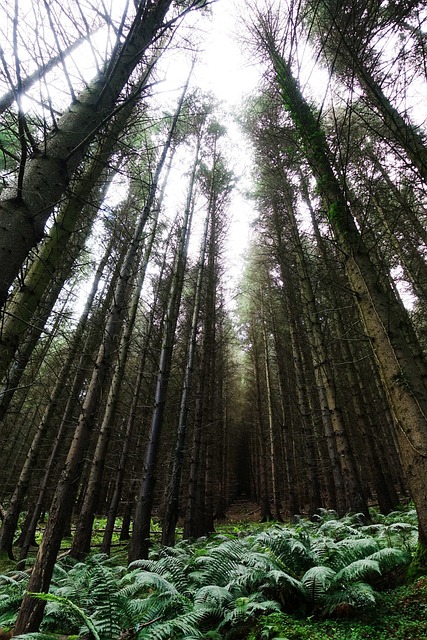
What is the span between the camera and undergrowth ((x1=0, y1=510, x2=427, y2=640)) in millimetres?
2115

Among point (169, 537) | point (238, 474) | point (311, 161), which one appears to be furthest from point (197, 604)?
point (238, 474)

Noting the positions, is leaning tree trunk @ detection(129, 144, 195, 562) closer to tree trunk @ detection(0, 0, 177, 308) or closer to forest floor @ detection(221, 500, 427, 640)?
tree trunk @ detection(0, 0, 177, 308)

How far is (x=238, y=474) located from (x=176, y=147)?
28144 mm

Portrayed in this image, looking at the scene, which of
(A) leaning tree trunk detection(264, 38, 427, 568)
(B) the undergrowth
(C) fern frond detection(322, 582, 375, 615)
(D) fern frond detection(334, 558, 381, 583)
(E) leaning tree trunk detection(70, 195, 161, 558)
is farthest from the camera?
(E) leaning tree trunk detection(70, 195, 161, 558)

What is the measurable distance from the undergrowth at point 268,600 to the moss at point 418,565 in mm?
78

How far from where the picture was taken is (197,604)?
8.34ft

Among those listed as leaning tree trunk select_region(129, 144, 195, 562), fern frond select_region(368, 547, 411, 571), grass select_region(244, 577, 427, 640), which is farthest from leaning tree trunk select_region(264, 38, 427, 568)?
leaning tree trunk select_region(129, 144, 195, 562)

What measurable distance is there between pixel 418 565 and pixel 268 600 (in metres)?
1.28

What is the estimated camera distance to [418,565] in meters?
2.54

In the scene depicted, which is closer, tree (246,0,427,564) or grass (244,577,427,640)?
grass (244,577,427,640)

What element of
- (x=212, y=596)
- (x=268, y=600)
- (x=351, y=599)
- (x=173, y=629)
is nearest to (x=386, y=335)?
(x=351, y=599)

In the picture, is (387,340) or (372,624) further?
(387,340)

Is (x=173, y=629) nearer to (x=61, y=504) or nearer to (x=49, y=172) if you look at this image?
(x=61, y=504)

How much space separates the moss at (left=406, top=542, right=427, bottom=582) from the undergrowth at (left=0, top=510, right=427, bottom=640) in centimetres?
8
